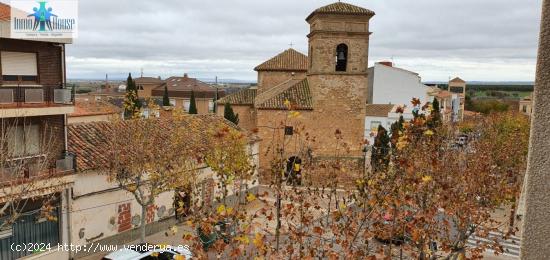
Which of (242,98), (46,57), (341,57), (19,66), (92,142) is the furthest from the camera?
(242,98)

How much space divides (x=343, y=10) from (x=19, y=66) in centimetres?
1715

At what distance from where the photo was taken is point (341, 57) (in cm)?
2648

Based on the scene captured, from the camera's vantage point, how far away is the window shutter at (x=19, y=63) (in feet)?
45.9

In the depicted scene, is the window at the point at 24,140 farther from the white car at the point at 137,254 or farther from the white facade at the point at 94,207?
the white car at the point at 137,254

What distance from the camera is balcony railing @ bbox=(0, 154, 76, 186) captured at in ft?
41.5

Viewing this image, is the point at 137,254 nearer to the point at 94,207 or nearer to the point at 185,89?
the point at 94,207

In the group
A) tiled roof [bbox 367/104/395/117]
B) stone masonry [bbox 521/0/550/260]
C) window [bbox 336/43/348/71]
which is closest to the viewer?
stone masonry [bbox 521/0/550/260]

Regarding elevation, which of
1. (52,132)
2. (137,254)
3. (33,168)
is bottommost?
(137,254)

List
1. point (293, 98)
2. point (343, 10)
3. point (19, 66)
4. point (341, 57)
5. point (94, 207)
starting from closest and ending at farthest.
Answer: point (19, 66), point (94, 207), point (343, 10), point (293, 98), point (341, 57)

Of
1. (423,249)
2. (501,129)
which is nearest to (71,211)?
(423,249)

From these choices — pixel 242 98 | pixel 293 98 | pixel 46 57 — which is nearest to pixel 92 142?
pixel 46 57

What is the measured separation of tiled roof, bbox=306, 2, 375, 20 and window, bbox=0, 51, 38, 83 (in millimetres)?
15585

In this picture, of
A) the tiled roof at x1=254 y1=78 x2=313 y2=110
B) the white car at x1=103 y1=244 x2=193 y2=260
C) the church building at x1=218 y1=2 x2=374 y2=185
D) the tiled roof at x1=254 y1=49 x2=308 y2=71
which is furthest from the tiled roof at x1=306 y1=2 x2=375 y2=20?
the white car at x1=103 y1=244 x2=193 y2=260

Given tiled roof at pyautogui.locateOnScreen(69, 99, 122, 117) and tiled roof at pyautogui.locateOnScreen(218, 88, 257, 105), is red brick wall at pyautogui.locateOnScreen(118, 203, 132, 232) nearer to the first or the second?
tiled roof at pyautogui.locateOnScreen(69, 99, 122, 117)
